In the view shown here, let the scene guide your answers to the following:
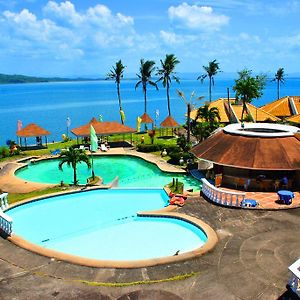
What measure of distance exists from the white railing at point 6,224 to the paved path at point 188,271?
28.7 inches

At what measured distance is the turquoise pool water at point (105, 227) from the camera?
18.0 metres

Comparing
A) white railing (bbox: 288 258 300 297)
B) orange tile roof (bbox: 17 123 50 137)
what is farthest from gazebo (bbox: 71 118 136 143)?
white railing (bbox: 288 258 300 297)

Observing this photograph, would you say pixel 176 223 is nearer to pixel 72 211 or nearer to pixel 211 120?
pixel 72 211

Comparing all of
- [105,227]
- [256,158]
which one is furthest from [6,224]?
[256,158]

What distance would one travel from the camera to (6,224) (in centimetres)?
1753

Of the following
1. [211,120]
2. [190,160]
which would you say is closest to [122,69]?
[211,120]

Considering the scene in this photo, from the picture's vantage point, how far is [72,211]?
2342cm

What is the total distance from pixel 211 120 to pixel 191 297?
2933 cm

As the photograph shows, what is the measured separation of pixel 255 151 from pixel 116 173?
13754 mm

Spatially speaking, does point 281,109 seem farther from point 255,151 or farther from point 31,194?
point 31,194

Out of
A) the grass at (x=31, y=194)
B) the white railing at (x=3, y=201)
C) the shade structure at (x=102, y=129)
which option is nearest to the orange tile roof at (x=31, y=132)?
the shade structure at (x=102, y=129)

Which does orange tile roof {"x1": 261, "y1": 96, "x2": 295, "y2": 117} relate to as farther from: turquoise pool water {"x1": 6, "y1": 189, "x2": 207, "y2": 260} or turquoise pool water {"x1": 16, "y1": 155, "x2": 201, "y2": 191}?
turquoise pool water {"x1": 6, "y1": 189, "x2": 207, "y2": 260}

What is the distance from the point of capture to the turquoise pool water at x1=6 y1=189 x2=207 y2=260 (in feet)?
58.9

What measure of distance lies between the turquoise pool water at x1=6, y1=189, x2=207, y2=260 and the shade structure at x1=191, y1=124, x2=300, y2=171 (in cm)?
482
